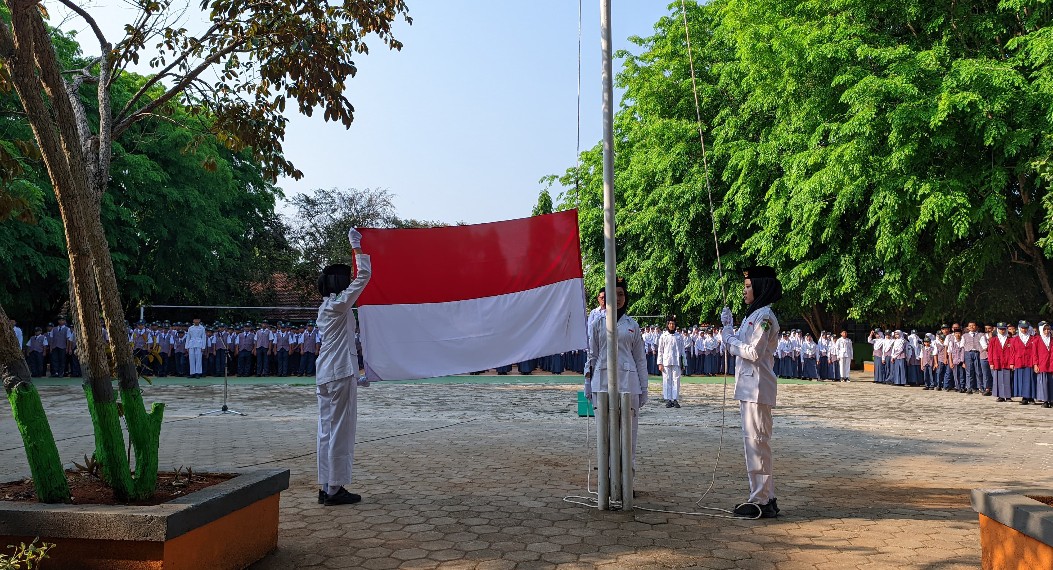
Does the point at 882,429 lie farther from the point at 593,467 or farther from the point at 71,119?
the point at 71,119

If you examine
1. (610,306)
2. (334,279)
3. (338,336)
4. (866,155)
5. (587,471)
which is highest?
(866,155)

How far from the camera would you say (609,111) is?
20.9 ft

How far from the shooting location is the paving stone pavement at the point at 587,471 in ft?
17.2

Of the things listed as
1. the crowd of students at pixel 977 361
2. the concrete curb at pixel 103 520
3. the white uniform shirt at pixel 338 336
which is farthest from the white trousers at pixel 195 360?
the concrete curb at pixel 103 520

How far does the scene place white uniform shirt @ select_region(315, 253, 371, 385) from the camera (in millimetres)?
6730

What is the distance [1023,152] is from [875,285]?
509 centimetres

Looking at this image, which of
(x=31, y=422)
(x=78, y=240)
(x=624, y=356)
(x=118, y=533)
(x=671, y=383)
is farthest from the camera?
Result: (x=671, y=383)

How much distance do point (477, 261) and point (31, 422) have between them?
3503 millimetres

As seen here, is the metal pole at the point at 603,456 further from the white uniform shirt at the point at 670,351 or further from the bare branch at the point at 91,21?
the white uniform shirt at the point at 670,351

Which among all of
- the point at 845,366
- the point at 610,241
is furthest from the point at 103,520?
the point at 845,366

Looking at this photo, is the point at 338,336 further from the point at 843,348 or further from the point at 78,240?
the point at 843,348

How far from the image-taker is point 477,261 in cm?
699

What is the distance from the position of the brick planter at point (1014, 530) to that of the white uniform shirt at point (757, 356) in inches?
77.7

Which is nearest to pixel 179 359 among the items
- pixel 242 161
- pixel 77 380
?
pixel 77 380
